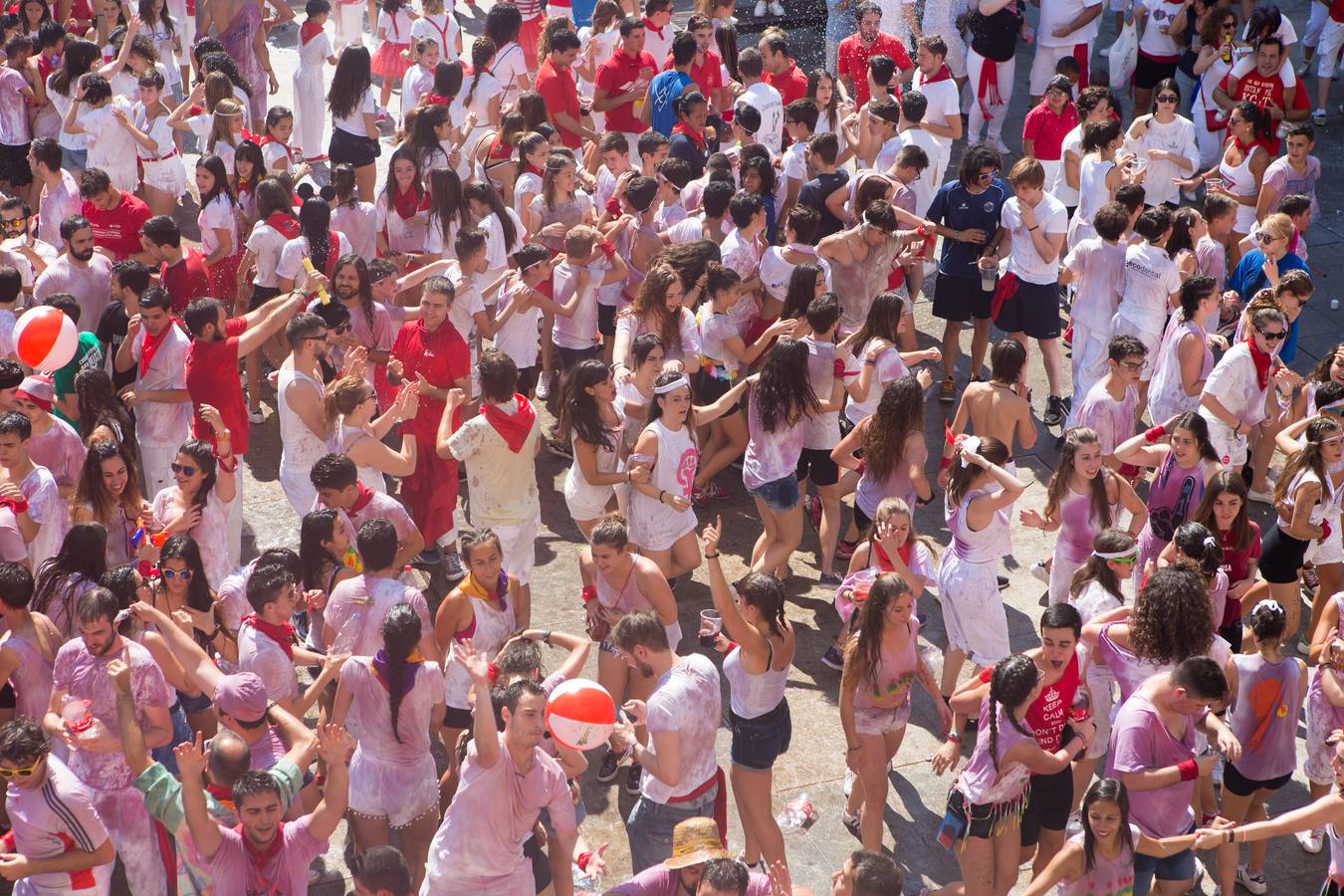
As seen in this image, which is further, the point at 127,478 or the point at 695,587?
the point at 695,587

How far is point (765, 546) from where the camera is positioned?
8.88m

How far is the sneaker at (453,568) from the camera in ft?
29.8

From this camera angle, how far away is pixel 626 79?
13086 mm

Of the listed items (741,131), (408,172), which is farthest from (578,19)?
(408,172)

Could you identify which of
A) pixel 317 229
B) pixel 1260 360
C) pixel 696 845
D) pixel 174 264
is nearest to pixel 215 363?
pixel 174 264

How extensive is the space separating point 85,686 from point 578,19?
1117cm

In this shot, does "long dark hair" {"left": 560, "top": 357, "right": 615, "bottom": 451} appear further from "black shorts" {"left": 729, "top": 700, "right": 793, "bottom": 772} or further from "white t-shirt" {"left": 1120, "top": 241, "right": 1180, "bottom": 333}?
"white t-shirt" {"left": 1120, "top": 241, "right": 1180, "bottom": 333}

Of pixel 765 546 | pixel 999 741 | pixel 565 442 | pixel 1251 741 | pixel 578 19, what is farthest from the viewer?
pixel 578 19

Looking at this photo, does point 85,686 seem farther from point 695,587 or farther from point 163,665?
point 695,587

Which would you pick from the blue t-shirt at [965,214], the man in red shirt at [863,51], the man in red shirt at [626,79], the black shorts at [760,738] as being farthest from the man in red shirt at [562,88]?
the black shorts at [760,738]

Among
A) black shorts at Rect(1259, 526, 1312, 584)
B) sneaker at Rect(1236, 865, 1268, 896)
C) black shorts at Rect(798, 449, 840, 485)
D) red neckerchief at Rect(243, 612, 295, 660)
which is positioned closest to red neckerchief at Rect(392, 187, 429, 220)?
black shorts at Rect(798, 449, 840, 485)

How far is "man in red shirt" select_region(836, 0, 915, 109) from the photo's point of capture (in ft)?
43.5

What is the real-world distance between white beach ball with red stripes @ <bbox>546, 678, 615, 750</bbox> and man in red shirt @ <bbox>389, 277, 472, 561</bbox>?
9.66 feet

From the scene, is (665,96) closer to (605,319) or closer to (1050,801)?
(605,319)
